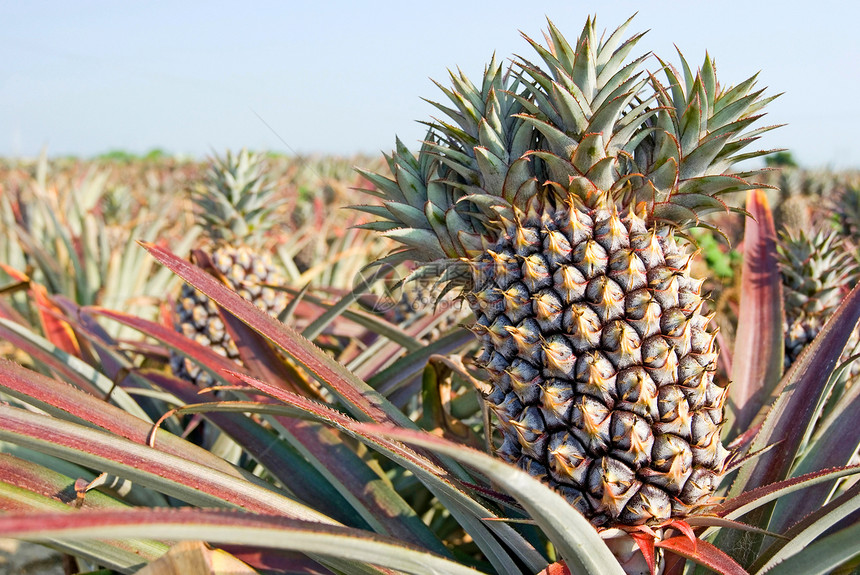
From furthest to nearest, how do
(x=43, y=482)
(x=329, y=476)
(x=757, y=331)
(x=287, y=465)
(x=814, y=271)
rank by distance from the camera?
1. (x=814, y=271)
2. (x=757, y=331)
3. (x=287, y=465)
4. (x=329, y=476)
5. (x=43, y=482)

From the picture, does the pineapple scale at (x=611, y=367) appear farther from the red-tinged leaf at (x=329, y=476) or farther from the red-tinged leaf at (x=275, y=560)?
the red-tinged leaf at (x=275, y=560)

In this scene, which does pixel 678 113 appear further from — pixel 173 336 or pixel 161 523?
pixel 173 336

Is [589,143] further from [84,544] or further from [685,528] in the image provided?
[84,544]

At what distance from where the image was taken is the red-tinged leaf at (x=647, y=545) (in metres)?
1.15

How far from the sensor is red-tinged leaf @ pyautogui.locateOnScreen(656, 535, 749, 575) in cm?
108

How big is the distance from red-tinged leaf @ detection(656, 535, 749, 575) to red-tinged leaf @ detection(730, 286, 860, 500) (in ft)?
0.92

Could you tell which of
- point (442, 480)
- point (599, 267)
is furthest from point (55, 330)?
point (599, 267)

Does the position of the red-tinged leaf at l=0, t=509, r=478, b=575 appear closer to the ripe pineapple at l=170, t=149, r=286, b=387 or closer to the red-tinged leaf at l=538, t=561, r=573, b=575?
the red-tinged leaf at l=538, t=561, r=573, b=575

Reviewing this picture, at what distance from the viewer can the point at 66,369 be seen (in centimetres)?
193

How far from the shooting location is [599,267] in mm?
1162

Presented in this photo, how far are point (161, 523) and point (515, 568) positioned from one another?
2.82 feet

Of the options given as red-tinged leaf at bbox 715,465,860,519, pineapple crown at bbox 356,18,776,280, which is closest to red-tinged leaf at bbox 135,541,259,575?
pineapple crown at bbox 356,18,776,280

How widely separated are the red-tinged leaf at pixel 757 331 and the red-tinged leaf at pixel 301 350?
1005 mm

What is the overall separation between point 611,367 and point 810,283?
148cm
